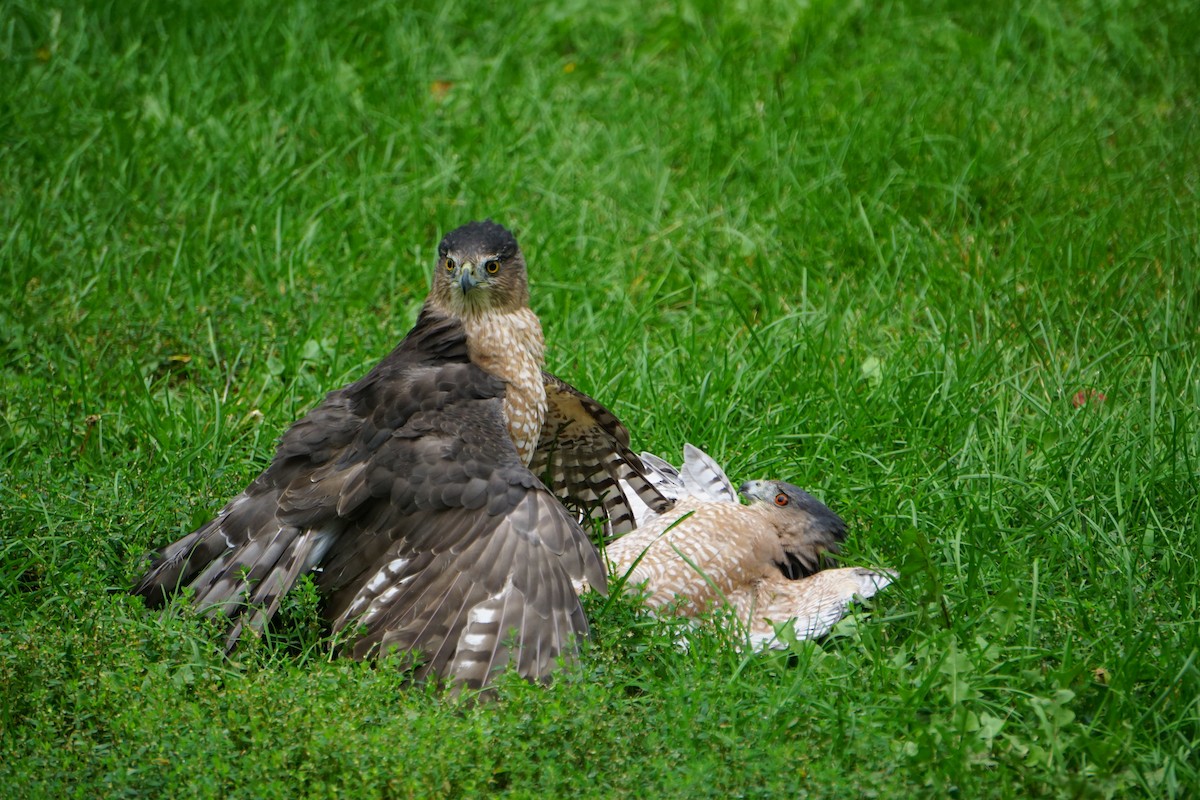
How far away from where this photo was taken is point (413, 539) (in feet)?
12.5

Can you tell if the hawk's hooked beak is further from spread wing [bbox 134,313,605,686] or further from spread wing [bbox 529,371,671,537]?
spread wing [bbox 529,371,671,537]

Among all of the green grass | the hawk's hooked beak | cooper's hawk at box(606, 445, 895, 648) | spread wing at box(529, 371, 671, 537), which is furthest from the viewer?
spread wing at box(529, 371, 671, 537)

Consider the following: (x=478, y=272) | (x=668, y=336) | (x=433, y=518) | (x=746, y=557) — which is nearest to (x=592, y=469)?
(x=746, y=557)

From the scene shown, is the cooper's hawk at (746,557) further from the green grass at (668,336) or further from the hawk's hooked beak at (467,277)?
the hawk's hooked beak at (467,277)

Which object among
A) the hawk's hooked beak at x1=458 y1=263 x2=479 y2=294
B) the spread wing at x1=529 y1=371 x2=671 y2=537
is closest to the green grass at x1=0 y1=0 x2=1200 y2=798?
the spread wing at x1=529 y1=371 x2=671 y2=537

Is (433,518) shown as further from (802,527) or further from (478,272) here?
(802,527)

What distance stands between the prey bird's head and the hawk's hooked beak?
1.41 m

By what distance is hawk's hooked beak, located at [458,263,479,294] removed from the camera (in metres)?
4.46

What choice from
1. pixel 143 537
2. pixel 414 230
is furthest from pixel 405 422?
pixel 414 230

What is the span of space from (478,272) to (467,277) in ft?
0.21

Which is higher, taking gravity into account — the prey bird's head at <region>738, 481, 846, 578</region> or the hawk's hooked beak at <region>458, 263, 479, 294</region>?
the hawk's hooked beak at <region>458, 263, 479, 294</region>

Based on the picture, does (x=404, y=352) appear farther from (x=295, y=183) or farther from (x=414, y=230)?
(x=295, y=183)

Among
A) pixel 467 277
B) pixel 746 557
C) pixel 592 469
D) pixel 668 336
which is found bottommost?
pixel 746 557

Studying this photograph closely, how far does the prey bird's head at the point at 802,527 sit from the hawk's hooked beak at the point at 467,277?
1412 mm
